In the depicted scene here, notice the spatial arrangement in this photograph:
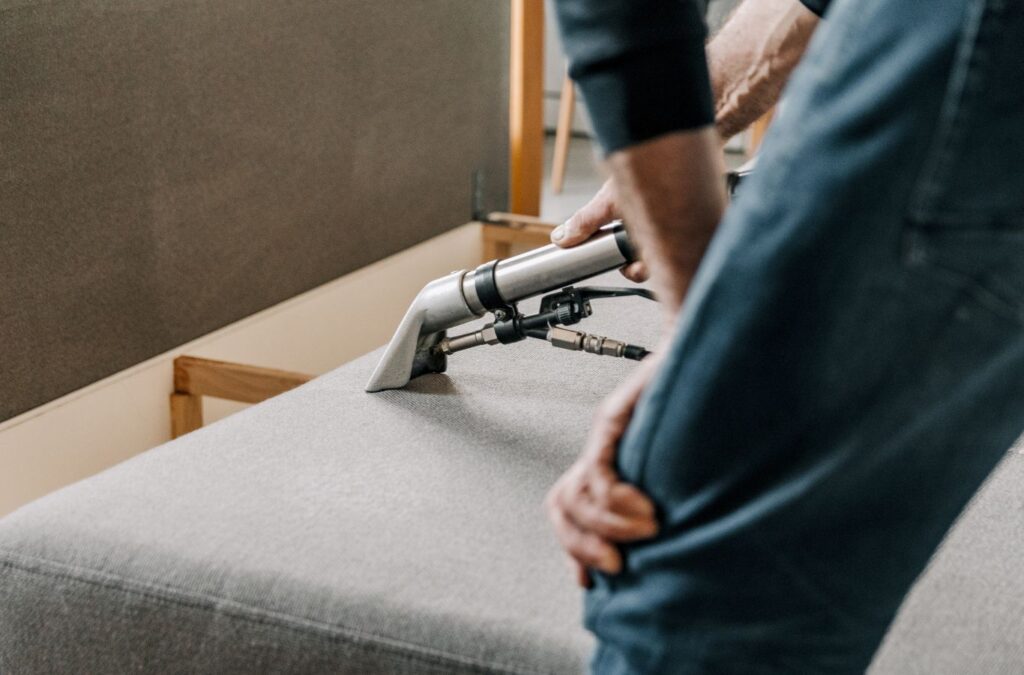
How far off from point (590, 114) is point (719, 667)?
0.26 m

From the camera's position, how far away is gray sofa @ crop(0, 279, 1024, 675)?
724 mm

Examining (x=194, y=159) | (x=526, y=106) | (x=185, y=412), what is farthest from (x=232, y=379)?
(x=526, y=106)

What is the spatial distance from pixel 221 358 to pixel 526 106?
102cm

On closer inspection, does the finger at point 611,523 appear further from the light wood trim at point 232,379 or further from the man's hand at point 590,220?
the light wood trim at point 232,379

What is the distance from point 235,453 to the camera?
981 millimetres

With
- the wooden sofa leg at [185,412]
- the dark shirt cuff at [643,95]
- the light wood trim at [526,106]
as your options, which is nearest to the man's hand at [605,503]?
the dark shirt cuff at [643,95]

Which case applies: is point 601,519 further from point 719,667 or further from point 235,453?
point 235,453

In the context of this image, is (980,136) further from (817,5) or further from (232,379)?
(232,379)

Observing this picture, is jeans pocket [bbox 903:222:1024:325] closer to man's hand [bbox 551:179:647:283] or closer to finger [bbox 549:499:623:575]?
finger [bbox 549:499:623:575]

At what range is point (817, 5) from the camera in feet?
2.95

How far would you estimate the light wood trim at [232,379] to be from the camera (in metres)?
1.49

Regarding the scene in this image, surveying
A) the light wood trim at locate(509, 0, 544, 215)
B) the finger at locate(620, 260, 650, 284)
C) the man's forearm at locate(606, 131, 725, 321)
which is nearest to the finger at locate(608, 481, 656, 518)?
the man's forearm at locate(606, 131, 725, 321)

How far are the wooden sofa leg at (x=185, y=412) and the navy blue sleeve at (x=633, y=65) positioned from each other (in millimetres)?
1182

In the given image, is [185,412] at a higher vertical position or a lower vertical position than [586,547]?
lower
